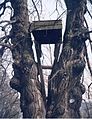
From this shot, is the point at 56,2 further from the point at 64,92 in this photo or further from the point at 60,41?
the point at 64,92

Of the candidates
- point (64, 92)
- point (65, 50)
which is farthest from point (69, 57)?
point (64, 92)

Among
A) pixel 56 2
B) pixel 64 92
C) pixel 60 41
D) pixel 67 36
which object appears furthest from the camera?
pixel 56 2

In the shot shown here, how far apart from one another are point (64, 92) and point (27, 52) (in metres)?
1.24

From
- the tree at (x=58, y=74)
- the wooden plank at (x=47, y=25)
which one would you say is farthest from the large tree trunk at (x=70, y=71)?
the wooden plank at (x=47, y=25)

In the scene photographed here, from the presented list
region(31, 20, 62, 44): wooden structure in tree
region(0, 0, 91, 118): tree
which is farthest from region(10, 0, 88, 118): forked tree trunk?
region(31, 20, 62, 44): wooden structure in tree

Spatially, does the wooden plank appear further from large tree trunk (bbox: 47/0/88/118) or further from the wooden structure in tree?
large tree trunk (bbox: 47/0/88/118)

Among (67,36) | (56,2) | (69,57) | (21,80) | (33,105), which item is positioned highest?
(56,2)

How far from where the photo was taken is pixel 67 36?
21.0ft

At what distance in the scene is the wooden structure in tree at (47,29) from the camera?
663 centimetres

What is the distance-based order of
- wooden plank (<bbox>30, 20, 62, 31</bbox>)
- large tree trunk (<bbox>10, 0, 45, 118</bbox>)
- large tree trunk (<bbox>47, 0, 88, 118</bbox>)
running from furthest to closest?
wooden plank (<bbox>30, 20, 62, 31</bbox>) < large tree trunk (<bbox>10, 0, 45, 118</bbox>) < large tree trunk (<bbox>47, 0, 88, 118</bbox>)

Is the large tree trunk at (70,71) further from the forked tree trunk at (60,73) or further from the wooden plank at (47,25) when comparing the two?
the wooden plank at (47,25)

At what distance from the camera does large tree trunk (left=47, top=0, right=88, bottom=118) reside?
19.6 ft

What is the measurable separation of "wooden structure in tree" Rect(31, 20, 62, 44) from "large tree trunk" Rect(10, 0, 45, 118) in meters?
0.22

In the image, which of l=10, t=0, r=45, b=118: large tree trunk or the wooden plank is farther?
the wooden plank
